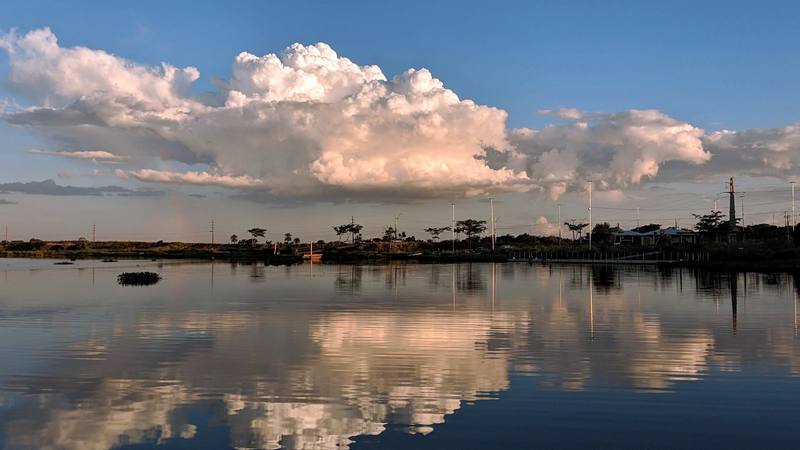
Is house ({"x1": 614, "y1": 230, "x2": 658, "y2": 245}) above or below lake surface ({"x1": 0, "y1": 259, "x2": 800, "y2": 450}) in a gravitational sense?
above

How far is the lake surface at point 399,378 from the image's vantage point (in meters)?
12.4

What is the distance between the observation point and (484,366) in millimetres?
18656

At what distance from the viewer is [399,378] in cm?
1716

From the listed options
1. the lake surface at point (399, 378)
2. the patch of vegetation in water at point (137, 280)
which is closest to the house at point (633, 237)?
the patch of vegetation in water at point (137, 280)

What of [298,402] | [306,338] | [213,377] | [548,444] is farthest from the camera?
[306,338]

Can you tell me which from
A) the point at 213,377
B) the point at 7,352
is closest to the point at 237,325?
the point at 7,352

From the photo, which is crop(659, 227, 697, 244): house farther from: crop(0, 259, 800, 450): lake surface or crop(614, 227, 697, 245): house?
crop(0, 259, 800, 450): lake surface

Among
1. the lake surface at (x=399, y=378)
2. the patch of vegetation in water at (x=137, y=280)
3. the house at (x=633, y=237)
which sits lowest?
the lake surface at (x=399, y=378)

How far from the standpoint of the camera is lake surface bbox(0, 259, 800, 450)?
1242cm

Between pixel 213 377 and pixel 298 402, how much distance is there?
3.63 meters

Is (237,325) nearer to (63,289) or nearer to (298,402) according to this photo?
(298,402)

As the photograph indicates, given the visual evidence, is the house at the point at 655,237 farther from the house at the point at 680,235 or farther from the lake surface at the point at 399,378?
the lake surface at the point at 399,378

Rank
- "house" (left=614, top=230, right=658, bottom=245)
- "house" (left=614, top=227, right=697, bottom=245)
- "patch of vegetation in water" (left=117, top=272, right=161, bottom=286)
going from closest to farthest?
"patch of vegetation in water" (left=117, top=272, right=161, bottom=286)
"house" (left=614, top=227, right=697, bottom=245)
"house" (left=614, top=230, right=658, bottom=245)

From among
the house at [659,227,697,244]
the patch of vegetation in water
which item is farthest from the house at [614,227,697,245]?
the patch of vegetation in water
